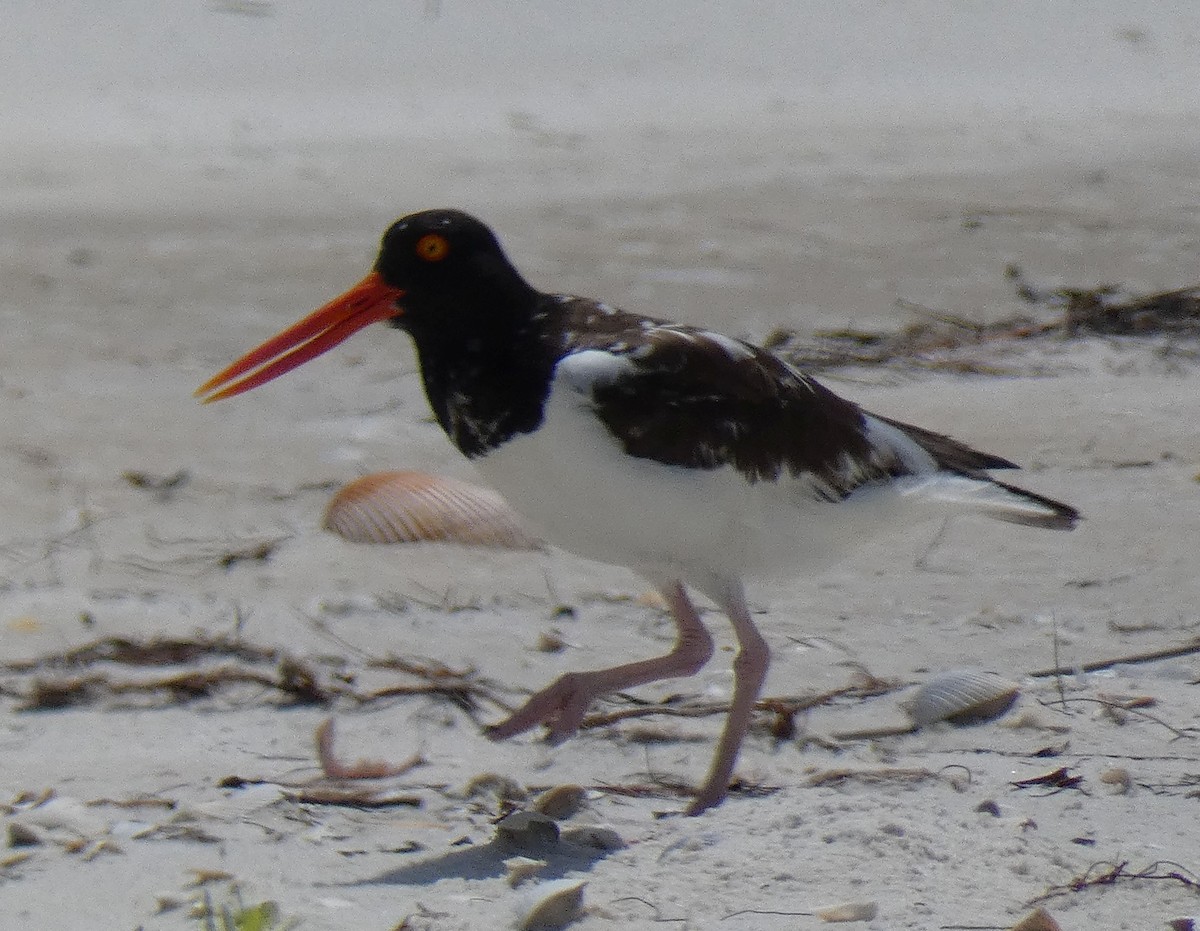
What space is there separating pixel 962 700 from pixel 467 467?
86.0 inches

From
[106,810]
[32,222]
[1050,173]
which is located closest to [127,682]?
[106,810]

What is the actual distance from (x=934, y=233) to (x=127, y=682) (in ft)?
17.0

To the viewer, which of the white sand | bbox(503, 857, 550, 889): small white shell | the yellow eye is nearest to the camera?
bbox(503, 857, 550, 889): small white shell

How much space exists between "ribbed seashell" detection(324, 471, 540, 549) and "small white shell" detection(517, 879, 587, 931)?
6.93 ft

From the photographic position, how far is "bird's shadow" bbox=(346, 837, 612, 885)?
3.04m

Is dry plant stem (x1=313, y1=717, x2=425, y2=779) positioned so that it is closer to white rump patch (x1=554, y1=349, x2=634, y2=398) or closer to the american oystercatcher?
the american oystercatcher

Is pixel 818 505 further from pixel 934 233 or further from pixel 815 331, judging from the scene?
pixel 934 233

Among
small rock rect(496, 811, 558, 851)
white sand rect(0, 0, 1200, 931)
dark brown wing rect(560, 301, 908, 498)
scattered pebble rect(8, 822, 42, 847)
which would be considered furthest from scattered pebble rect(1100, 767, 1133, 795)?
scattered pebble rect(8, 822, 42, 847)

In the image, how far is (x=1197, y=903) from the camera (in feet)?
9.36

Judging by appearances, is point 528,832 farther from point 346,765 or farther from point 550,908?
point 346,765

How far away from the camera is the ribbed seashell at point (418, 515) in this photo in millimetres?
4898

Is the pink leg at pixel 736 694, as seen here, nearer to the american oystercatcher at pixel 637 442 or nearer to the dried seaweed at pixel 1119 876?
the american oystercatcher at pixel 637 442

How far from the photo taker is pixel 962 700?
3.76 metres

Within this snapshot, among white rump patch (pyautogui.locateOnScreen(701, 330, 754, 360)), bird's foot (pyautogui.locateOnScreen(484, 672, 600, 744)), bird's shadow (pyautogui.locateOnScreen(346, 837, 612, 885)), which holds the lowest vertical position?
bird's shadow (pyautogui.locateOnScreen(346, 837, 612, 885))
